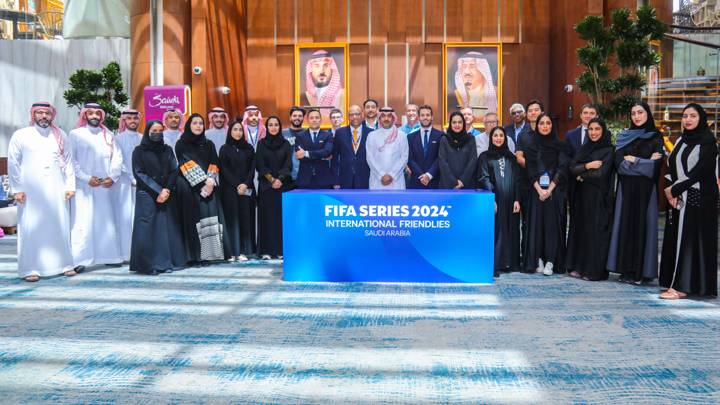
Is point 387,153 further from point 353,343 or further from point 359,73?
point 359,73

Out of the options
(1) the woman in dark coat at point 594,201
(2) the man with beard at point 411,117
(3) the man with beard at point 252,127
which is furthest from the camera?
(2) the man with beard at point 411,117

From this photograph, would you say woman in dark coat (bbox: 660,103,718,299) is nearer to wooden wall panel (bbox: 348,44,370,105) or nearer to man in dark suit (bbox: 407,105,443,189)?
man in dark suit (bbox: 407,105,443,189)

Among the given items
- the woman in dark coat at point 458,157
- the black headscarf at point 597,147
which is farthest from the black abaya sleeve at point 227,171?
the black headscarf at point 597,147

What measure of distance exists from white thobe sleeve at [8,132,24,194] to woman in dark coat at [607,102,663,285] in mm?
5366

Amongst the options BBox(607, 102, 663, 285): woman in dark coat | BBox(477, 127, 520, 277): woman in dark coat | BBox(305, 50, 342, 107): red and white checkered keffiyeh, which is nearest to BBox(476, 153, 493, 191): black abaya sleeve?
BBox(477, 127, 520, 277): woman in dark coat

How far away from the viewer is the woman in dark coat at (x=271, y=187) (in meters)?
7.16

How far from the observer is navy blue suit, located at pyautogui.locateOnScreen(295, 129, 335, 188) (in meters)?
7.27

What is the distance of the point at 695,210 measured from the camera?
5.05 m

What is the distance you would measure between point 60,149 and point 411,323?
3.87 m

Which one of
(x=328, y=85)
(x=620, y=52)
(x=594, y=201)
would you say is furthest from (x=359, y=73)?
(x=594, y=201)

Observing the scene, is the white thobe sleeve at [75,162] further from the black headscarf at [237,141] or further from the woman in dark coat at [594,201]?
the woman in dark coat at [594,201]

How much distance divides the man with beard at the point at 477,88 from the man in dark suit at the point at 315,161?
21.9 feet

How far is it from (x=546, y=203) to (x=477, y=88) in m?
7.56

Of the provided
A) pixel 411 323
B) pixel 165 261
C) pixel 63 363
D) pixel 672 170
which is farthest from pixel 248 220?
pixel 672 170
